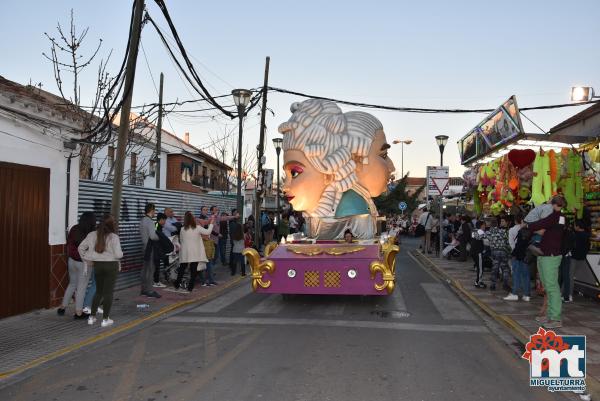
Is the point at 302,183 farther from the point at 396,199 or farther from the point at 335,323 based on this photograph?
the point at 396,199

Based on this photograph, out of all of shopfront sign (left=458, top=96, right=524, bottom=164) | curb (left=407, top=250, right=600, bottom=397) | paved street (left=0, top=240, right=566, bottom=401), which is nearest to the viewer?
paved street (left=0, top=240, right=566, bottom=401)

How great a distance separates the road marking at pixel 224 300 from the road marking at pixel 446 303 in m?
3.94

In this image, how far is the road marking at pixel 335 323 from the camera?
7.32 meters

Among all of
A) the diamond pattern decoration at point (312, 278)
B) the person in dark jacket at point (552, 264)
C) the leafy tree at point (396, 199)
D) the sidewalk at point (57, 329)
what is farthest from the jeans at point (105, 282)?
the leafy tree at point (396, 199)

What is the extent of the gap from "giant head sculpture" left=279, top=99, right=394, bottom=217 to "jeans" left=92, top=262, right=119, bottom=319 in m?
4.56

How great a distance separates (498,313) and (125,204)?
8189 millimetres

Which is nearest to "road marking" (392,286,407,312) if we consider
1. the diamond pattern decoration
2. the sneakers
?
the diamond pattern decoration

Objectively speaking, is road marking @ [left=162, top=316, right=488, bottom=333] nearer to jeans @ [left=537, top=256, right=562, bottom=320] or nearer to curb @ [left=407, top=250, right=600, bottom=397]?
curb @ [left=407, top=250, right=600, bottom=397]

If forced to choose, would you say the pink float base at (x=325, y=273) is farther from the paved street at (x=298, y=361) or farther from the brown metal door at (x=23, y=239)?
the brown metal door at (x=23, y=239)

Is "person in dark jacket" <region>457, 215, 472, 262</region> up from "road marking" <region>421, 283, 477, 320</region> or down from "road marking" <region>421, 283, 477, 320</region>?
up

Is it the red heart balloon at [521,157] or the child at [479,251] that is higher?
the red heart balloon at [521,157]

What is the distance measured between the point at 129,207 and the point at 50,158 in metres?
3.02

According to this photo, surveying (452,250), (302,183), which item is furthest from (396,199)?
(302,183)

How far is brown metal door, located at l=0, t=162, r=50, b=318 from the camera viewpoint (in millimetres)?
7566
